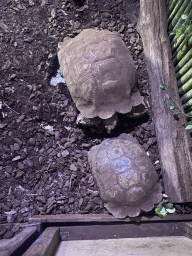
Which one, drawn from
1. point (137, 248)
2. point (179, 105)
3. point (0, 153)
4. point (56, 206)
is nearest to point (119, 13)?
point (179, 105)

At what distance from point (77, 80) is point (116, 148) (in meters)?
0.84

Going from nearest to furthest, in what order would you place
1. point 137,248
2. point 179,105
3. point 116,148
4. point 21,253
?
point 21,253, point 137,248, point 116,148, point 179,105

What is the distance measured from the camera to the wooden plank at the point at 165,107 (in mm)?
2451

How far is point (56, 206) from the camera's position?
246 centimetres

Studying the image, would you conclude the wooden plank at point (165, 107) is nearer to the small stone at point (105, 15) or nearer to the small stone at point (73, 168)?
the small stone at point (105, 15)

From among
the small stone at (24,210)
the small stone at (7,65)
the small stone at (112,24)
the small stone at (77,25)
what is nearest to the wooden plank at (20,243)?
the small stone at (24,210)

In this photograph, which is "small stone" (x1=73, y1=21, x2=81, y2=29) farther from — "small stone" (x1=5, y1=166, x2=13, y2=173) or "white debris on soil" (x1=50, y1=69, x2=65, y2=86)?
"small stone" (x1=5, y1=166, x2=13, y2=173)

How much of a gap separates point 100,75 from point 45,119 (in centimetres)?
89

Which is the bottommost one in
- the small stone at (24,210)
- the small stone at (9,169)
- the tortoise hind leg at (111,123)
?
the small stone at (24,210)

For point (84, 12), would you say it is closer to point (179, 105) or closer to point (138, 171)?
point (179, 105)

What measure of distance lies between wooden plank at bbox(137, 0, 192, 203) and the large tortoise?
358 millimetres

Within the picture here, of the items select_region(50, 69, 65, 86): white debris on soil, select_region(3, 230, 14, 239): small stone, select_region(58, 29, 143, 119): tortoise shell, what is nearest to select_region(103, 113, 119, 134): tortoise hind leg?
select_region(58, 29, 143, 119): tortoise shell

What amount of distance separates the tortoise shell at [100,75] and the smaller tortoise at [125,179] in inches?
16.8

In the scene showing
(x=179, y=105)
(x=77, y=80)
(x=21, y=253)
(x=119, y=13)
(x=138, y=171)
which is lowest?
(x=21, y=253)
